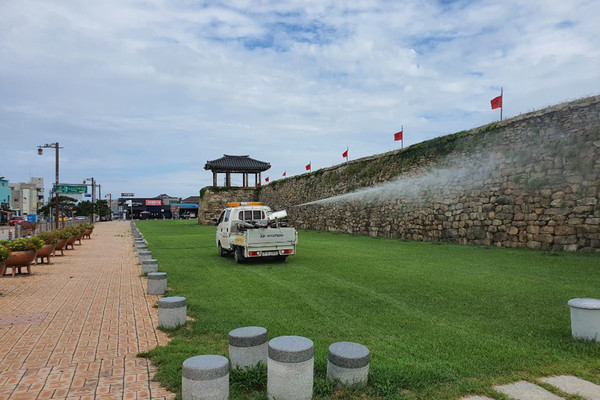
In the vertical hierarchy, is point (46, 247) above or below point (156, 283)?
above

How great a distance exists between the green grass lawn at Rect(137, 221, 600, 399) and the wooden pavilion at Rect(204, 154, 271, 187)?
39.9 m

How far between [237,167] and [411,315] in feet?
155

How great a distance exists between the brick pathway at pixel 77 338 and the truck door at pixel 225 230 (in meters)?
3.88

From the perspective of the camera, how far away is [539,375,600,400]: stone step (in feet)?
11.9

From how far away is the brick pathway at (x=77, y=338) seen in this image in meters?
4.02

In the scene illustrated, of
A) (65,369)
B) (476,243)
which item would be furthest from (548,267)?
(65,369)

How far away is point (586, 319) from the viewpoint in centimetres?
489

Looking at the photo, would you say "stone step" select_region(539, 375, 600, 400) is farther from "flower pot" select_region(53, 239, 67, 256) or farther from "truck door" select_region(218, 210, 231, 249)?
"flower pot" select_region(53, 239, 67, 256)

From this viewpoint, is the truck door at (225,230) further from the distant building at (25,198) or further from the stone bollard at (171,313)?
the distant building at (25,198)

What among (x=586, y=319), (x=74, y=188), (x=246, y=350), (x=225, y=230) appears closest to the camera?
(x=246, y=350)

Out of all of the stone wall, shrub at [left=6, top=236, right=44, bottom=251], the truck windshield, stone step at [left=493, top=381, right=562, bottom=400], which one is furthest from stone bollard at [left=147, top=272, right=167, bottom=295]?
the stone wall

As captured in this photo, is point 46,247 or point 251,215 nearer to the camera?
point 46,247

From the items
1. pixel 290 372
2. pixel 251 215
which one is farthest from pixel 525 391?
pixel 251 215

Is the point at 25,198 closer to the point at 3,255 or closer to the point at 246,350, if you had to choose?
the point at 3,255
